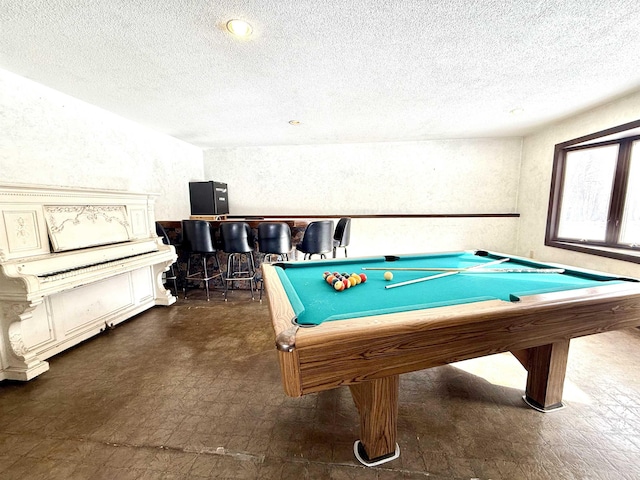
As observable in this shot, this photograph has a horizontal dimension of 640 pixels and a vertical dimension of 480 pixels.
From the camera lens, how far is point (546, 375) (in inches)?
58.7

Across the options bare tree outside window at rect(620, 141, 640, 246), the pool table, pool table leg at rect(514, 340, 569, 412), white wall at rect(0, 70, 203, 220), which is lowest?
pool table leg at rect(514, 340, 569, 412)

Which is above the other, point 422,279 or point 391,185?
point 391,185

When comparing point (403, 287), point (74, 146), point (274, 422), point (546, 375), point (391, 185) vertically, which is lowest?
point (274, 422)

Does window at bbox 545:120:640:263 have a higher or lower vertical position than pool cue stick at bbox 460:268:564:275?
higher

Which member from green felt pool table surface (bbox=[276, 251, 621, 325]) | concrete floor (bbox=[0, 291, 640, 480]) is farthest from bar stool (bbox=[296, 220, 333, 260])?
concrete floor (bbox=[0, 291, 640, 480])

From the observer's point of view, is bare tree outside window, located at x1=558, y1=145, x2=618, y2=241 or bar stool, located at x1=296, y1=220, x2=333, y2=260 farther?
bar stool, located at x1=296, y1=220, x2=333, y2=260

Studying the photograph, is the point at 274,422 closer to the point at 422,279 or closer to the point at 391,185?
the point at 422,279

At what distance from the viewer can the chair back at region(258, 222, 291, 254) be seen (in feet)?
10.8

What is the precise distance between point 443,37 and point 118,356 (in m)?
3.42

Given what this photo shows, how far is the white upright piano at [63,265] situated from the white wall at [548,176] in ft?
16.7

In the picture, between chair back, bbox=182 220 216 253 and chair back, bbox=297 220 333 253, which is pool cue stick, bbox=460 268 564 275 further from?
chair back, bbox=182 220 216 253

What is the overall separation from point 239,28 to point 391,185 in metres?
3.72

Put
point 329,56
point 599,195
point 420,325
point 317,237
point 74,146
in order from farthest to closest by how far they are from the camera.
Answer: point 317,237
point 599,195
point 74,146
point 329,56
point 420,325

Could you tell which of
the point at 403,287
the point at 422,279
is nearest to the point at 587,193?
the point at 422,279
